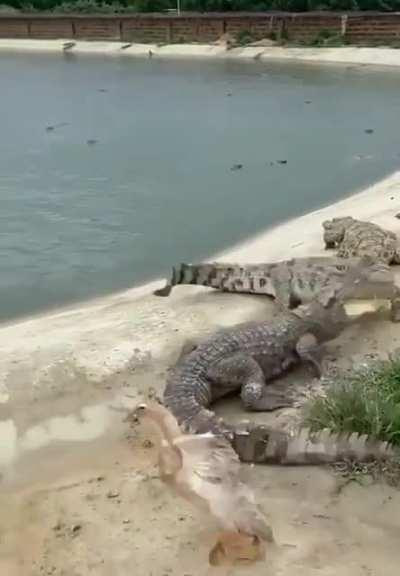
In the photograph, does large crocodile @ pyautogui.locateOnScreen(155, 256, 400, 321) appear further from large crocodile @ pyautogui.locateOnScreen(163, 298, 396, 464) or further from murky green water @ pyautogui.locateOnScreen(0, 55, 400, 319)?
murky green water @ pyautogui.locateOnScreen(0, 55, 400, 319)

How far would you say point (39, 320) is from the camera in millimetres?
10086

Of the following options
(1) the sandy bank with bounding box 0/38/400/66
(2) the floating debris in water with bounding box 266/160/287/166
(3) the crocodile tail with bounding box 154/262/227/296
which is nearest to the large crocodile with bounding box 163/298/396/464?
(3) the crocodile tail with bounding box 154/262/227/296

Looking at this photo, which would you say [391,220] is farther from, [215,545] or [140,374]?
[215,545]

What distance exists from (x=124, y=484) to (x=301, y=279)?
418cm

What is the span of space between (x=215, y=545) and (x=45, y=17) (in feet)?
221

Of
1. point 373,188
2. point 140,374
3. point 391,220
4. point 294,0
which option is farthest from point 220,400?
point 294,0

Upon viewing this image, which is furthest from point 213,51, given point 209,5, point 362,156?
point 362,156

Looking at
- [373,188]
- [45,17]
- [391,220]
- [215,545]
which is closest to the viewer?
[215,545]

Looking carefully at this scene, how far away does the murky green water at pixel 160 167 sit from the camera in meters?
13.4

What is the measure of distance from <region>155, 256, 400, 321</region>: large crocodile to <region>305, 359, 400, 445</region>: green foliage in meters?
2.07

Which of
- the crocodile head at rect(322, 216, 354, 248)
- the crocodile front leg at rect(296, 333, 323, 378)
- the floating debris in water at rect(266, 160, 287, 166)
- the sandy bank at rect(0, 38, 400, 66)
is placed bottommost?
the sandy bank at rect(0, 38, 400, 66)

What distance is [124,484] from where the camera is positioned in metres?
6.09

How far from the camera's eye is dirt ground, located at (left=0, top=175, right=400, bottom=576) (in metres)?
5.30

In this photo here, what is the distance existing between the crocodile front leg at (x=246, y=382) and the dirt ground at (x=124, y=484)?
11 centimetres
